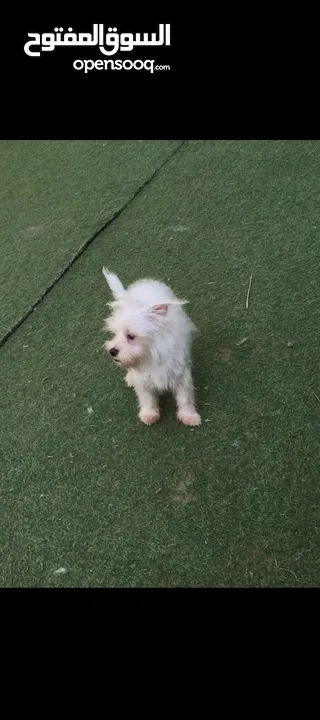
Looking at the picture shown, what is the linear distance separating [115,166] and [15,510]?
3.90 metres

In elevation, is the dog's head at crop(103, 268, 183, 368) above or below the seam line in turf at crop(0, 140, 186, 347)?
above

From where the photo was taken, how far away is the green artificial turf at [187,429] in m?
2.63

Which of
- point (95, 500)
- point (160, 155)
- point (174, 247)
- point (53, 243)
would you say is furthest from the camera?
point (160, 155)

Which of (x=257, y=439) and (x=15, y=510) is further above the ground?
(x=257, y=439)

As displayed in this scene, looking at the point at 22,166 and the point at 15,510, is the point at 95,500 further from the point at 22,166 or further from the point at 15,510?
the point at 22,166

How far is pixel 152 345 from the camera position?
2.91 m

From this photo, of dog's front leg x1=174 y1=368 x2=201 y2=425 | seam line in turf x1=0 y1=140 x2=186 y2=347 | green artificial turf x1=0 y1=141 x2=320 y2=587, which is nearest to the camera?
green artificial turf x1=0 y1=141 x2=320 y2=587

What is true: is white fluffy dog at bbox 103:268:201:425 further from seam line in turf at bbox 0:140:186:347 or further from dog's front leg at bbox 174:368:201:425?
seam line in turf at bbox 0:140:186:347

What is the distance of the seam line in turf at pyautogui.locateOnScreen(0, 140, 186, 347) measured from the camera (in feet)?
13.1

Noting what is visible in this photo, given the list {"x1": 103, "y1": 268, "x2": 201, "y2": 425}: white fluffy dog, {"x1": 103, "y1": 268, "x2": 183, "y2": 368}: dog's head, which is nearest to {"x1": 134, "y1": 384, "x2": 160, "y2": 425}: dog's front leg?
{"x1": 103, "y1": 268, "x2": 201, "y2": 425}: white fluffy dog

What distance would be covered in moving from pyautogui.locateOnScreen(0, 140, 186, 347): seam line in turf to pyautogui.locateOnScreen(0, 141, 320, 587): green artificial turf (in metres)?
0.05

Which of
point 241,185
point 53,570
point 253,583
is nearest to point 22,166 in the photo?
point 241,185

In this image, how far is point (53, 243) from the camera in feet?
15.8

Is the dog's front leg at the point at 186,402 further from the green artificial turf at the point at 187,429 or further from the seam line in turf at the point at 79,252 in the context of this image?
the seam line in turf at the point at 79,252
